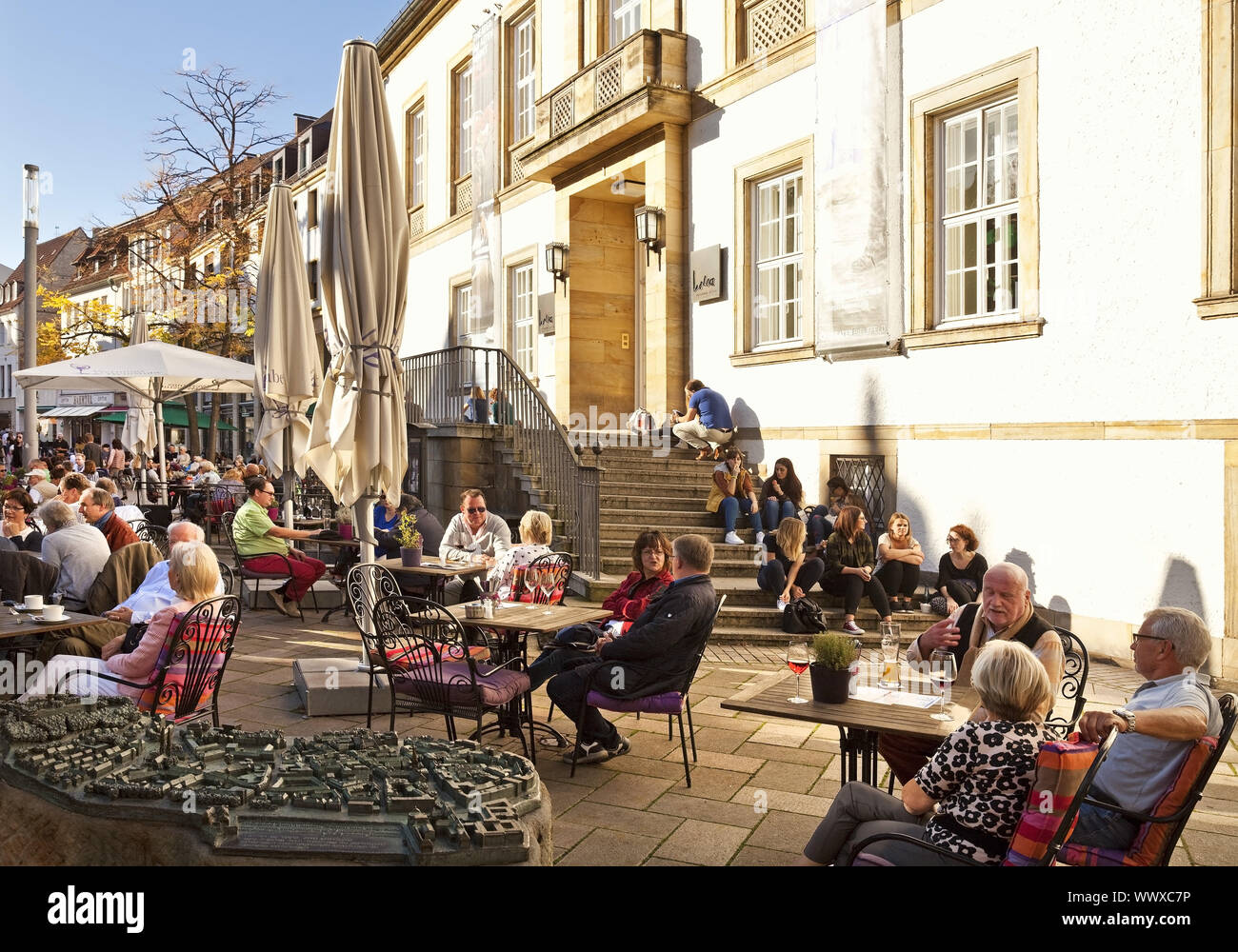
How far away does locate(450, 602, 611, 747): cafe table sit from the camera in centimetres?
570

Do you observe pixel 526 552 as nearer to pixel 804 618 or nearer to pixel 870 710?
pixel 804 618

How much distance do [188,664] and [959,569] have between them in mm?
6767

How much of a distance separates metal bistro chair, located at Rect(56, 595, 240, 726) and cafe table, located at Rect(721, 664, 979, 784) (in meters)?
2.62

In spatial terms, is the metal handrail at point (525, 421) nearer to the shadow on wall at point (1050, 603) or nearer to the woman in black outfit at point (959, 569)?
the woman in black outfit at point (959, 569)

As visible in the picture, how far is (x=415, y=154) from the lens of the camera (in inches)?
959

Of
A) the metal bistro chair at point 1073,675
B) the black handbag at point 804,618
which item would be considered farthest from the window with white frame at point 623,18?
the metal bistro chair at point 1073,675

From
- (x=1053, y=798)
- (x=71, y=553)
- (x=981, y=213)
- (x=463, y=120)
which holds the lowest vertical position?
(x=1053, y=798)

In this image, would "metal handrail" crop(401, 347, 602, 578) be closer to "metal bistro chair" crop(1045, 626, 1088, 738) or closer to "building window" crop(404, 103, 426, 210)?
"metal bistro chair" crop(1045, 626, 1088, 738)

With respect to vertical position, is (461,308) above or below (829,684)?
above

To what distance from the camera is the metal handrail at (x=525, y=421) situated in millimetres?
10680

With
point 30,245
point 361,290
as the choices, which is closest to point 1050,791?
point 361,290

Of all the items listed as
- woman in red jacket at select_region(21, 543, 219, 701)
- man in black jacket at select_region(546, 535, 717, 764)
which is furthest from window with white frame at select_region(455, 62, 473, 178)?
man in black jacket at select_region(546, 535, 717, 764)
